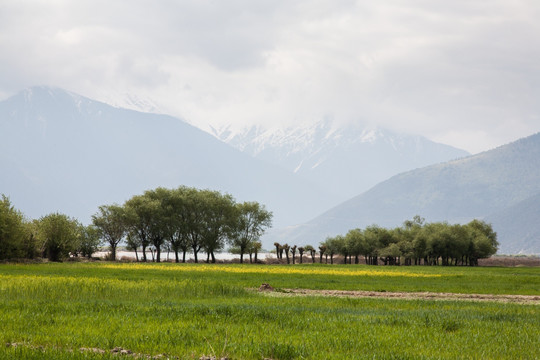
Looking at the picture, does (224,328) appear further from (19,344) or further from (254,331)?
(19,344)

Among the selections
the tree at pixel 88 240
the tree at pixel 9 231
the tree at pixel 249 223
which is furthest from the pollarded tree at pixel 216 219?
the tree at pixel 9 231

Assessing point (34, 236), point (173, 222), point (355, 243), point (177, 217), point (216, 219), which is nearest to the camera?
point (34, 236)

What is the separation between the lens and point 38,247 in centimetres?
9506

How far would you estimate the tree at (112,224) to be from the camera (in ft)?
409

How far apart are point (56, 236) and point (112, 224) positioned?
28.5m

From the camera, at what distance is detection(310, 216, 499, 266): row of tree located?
473 ft

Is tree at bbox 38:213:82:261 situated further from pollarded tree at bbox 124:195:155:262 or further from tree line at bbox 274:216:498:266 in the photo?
tree line at bbox 274:216:498:266

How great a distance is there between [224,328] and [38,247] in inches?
3251

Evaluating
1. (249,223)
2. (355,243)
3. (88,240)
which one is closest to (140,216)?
(88,240)

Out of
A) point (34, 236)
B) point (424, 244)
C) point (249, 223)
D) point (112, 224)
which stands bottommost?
point (424, 244)

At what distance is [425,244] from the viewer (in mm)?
148125

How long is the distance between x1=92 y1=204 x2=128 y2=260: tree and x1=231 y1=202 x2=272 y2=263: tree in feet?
91.9

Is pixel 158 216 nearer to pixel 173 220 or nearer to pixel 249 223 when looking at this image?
pixel 173 220

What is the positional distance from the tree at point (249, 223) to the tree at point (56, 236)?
49.6 metres
